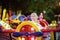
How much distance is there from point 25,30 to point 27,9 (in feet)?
23.4

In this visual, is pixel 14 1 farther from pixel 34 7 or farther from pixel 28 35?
pixel 28 35

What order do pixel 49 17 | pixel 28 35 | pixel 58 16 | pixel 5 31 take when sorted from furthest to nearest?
pixel 58 16, pixel 49 17, pixel 5 31, pixel 28 35

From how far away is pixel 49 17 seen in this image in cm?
947

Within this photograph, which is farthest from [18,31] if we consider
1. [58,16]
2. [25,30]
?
[58,16]

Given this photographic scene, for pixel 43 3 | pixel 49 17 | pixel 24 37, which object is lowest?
pixel 24 37

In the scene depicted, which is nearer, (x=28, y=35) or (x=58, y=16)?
(x=28, y=35)

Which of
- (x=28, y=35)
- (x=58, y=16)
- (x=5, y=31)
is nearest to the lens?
(x=28, y=35)

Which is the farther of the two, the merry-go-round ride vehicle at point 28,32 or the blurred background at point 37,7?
the blurred background at point 37,7

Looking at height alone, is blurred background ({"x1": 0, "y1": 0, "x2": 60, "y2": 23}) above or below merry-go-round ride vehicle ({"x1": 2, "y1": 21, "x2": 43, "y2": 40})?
above

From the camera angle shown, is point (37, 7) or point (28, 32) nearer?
point (28, 32)

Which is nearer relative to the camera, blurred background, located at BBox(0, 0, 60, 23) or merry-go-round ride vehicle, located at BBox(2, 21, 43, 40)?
merry-go-round ride vehicle, located at BBox(2, 21, 43, 40)

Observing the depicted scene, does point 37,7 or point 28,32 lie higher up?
point 37,7

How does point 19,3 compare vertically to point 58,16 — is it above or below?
above

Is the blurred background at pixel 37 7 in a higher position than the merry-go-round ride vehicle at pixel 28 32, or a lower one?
higher
